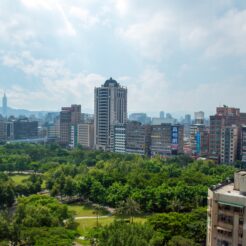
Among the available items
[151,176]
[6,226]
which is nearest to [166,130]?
[151,176]

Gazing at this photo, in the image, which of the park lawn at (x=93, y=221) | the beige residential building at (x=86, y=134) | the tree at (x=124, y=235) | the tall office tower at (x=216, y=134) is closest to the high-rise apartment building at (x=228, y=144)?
the tall office tower at (x=216, y=134)

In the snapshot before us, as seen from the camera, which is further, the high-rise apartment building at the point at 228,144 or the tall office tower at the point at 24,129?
the tall office tower at the point at 24,129

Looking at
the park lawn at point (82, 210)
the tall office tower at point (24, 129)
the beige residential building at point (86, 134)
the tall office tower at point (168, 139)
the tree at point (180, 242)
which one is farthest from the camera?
the tall office tower at point (24, 129)

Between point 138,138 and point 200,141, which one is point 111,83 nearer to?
point 138,138

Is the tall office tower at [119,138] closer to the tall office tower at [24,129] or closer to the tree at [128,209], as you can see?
the tree at [128,209]

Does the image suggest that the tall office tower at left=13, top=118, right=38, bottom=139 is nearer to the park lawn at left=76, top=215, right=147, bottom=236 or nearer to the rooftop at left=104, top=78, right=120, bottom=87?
the rooftop at left=104, top=78, right=120, bottom=87

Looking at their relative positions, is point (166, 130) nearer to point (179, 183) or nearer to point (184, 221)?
point (179, 183)

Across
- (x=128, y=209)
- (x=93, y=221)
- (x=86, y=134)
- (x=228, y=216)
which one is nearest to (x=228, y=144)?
(x=128, y=209)
